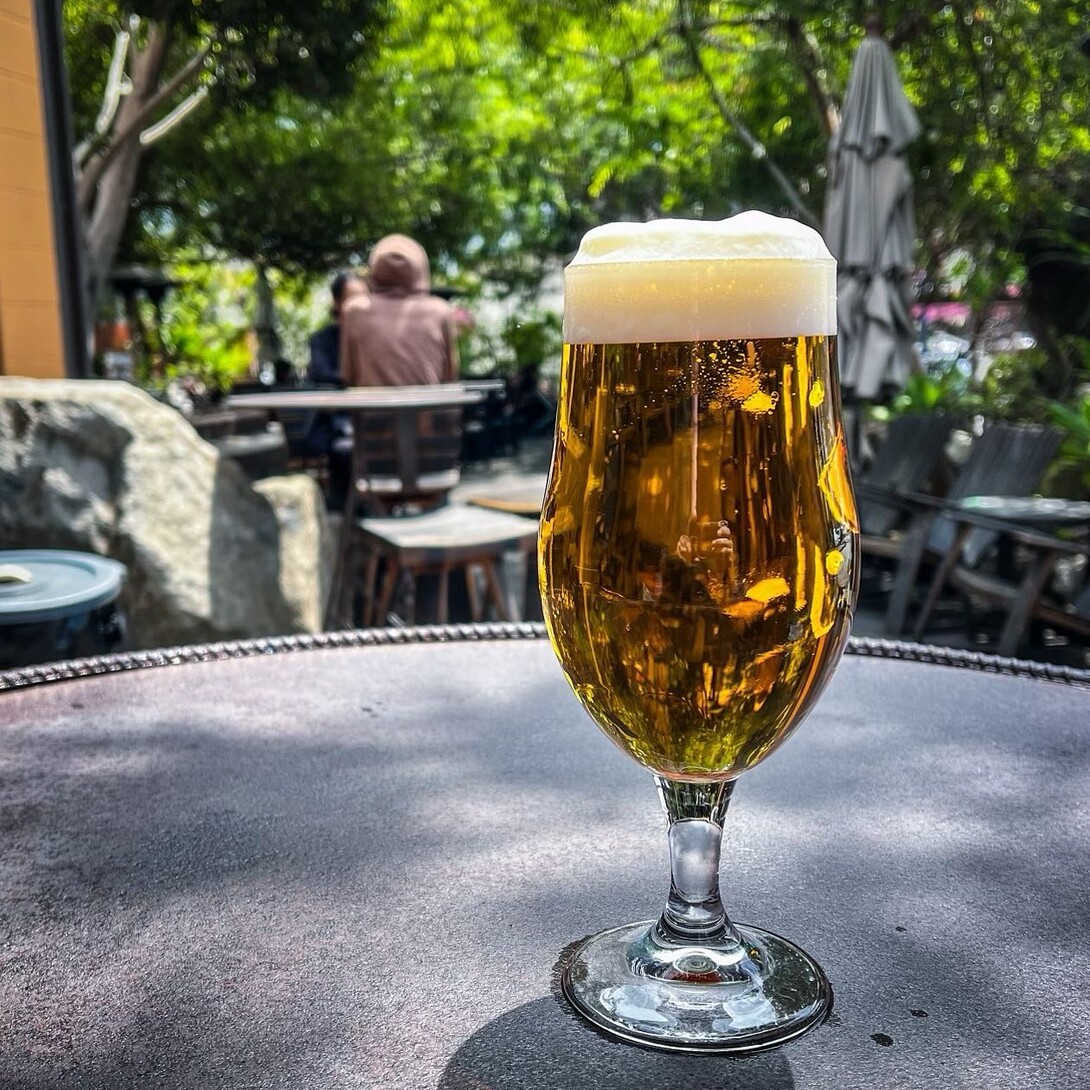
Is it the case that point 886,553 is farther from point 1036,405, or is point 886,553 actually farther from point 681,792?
point 681,792

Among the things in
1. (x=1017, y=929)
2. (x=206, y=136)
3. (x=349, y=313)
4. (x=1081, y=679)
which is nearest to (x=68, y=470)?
(x=349, y=313)

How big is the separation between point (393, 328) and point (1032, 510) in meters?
3.30

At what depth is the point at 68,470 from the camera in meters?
4.14

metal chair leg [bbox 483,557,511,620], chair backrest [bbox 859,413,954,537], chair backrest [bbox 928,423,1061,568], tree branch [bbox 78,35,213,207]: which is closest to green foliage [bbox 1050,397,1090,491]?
chair backrest [bbox 928,423,1061,568]

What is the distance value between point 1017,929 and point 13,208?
595 cm

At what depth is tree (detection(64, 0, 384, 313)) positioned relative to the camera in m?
8.38

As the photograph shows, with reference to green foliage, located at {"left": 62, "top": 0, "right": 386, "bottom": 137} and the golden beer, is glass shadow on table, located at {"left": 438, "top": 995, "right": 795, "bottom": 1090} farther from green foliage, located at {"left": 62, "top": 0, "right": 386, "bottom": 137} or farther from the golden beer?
green foliage, located at {"left": 62, "top": 0, "right": 386, "bottom": 137}

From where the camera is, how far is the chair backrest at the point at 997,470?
18.6ft

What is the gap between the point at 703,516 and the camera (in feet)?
1.91

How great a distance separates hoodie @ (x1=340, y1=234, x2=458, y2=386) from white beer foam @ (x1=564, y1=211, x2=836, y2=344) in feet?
18.4

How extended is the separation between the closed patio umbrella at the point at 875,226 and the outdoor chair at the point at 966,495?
0.94m

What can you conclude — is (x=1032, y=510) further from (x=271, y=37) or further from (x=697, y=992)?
(x=271, y=37)

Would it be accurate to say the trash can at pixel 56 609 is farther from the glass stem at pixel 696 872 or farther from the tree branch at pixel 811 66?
the tree branch at pixel 811 66

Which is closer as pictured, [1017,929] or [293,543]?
[1017,929]
